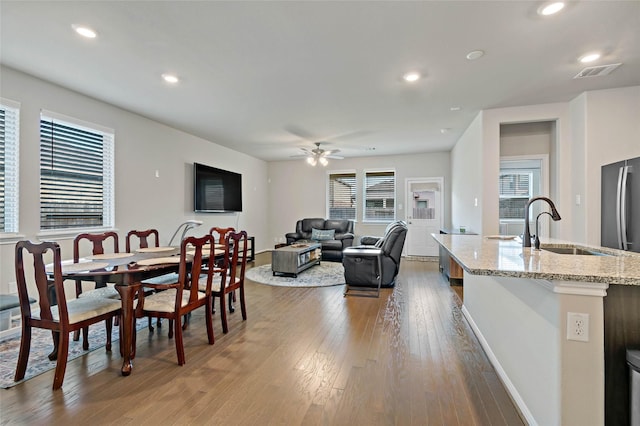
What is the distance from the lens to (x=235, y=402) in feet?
6.12

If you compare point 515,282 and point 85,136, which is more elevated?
point 85,136

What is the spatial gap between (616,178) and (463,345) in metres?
2.61

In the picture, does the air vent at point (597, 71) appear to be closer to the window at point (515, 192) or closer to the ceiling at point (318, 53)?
the ceiling at point (318, 53)

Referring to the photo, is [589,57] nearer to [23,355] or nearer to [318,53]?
[318,53]

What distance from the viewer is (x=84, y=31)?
2387 mm

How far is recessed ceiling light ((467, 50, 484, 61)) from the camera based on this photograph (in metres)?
2.69

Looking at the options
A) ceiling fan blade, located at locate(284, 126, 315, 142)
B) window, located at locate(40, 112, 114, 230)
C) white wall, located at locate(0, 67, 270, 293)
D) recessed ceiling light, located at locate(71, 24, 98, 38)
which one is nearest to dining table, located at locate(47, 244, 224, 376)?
white wall, located at locate(0, 67, 270, 293)

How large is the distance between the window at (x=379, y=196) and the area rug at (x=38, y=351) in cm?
613

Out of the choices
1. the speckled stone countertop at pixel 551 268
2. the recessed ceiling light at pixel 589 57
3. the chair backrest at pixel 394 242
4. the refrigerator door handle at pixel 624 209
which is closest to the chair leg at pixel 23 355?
the speckled stone countertop at pixel 551 268

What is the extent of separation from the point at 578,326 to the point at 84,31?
385 cm

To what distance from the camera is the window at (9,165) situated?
3016 millimetres

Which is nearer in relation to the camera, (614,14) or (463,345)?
(614,14)

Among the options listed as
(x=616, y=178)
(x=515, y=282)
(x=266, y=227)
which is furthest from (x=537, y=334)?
(x=266, y=227)

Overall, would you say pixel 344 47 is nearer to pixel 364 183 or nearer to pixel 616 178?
pixel 616 178
